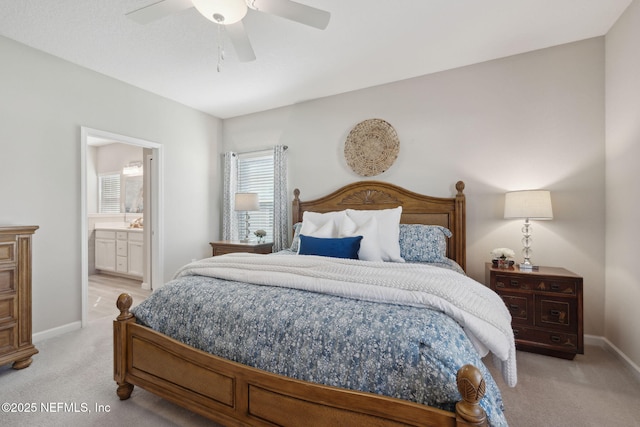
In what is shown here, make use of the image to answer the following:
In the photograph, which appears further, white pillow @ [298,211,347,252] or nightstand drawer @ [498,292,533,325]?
white pillow @ [298,211,347,252]

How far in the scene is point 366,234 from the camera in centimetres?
266

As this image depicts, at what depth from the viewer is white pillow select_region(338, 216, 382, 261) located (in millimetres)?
2577

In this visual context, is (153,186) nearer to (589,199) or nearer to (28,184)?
(28,184)

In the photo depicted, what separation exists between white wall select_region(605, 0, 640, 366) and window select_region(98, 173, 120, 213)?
7.52 meters

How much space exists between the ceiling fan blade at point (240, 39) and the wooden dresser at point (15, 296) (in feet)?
7.13

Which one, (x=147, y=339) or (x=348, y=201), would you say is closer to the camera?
(x=147, y=339)

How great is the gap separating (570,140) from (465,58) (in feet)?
4.11

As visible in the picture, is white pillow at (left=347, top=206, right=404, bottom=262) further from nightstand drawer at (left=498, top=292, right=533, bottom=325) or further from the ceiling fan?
the ceiling fan

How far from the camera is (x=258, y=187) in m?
4.38

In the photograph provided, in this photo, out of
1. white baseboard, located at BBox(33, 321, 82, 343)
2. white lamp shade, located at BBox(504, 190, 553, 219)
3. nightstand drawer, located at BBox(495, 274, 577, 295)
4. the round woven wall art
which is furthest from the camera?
the round woven wall art

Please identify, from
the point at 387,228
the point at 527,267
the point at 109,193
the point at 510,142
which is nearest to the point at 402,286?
the point at 387,228

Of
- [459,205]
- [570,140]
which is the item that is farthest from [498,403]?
[570,140]

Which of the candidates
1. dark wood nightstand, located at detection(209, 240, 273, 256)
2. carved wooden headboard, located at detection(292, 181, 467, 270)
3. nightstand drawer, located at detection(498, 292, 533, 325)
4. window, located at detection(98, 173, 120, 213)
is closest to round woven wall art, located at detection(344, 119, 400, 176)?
carved wooden headboard, located at detection(292, 181, 467, 270)

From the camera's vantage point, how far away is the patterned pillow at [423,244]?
2711 millimetres
